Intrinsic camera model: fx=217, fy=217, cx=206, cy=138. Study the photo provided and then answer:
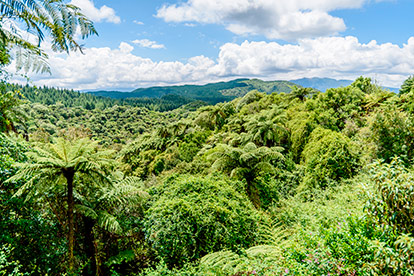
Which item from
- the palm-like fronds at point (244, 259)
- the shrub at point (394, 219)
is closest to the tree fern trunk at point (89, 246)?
the palm-like fronds at point (244, 259)

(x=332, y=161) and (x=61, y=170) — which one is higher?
(x=61, y=170)

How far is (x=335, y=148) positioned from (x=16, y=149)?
9.48 meters

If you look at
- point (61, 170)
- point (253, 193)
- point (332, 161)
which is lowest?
point (253, 193)

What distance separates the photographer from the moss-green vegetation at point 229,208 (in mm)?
2709

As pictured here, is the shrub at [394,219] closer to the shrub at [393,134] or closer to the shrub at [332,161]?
the shrub at [332,161]

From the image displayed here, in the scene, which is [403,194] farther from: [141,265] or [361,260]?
[141,265]

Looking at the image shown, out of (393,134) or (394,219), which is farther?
(393,134)

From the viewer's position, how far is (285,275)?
8.60 ft

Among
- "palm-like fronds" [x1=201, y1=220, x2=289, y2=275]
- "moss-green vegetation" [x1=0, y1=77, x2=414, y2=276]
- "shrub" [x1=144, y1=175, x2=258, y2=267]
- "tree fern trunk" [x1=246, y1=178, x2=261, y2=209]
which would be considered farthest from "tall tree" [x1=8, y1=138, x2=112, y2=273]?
"tree fern trunk" [x1=246, y1=178, x2=261, y2=209]

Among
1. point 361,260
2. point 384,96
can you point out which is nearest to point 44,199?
point 361,260

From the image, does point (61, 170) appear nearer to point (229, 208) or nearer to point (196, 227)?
point (196, 227)

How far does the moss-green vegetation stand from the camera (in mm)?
2709

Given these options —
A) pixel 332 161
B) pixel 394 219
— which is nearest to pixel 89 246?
pixel 394 219

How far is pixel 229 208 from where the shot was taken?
17.0 feet
